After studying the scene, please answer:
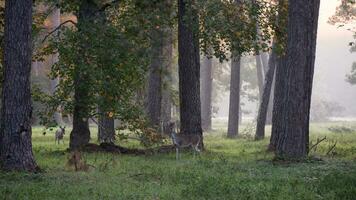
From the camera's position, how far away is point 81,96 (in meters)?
20.8

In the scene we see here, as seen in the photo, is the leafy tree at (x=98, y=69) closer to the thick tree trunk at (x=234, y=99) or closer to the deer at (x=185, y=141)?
the deer at (x=185, y=141)

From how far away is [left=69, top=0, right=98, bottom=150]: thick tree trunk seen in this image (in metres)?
20.3

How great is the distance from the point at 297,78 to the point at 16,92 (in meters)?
8.01

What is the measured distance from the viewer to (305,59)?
18.6 metres

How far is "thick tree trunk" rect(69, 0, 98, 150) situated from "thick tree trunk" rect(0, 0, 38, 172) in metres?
4.43

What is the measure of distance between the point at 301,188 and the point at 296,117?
576 centimetres

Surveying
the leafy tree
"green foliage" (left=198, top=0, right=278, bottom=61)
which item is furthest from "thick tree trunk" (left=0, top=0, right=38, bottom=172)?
"green foliage" (left=198, top=0, right=278, bottom=61)

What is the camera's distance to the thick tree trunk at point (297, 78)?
727 inches

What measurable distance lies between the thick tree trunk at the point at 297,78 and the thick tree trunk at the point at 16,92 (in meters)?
7.31

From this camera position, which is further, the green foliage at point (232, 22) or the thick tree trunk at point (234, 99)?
the thick tree trunk at point (234, 99)

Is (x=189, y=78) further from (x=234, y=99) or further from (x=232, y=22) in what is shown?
(x=234, y=99)

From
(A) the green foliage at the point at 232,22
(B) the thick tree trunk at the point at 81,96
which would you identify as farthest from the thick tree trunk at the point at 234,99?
(B) the thick tree trunk at the point at 81,96

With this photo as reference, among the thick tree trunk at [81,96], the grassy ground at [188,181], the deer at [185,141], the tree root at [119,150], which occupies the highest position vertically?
the thick tree trunk at [81,96]

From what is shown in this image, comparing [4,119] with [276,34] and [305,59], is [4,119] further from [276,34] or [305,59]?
[276,34]
